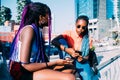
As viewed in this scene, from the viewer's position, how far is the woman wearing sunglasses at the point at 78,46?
3232mm

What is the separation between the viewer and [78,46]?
349cm

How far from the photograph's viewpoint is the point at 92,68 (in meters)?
3.51

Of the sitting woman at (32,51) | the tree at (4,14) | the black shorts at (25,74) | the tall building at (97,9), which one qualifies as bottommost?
the black shorts at (25,74)

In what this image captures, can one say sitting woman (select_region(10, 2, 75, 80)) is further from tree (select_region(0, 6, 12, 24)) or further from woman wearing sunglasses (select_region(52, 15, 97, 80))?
tree (select_region(0, 6, 12, 24))

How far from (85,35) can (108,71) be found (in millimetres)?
1006

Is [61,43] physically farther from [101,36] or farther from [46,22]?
[101,36]

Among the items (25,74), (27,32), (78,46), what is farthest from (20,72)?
(78,46)

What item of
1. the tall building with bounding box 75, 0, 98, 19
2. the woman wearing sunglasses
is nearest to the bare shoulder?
the woman wearing sunglasses

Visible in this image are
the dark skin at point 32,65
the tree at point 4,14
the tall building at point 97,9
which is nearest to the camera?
the dark skin at point 32,65

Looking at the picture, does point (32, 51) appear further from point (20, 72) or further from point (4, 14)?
point (4, 14)

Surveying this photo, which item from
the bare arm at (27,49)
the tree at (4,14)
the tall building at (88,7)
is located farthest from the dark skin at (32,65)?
the tall building at (88,7)

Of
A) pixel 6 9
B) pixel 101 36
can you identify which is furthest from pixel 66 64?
pixel 101 36

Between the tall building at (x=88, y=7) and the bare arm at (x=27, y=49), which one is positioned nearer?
the bare arm at (x=27, y=49)

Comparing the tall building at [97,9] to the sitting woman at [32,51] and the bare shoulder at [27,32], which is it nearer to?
the sitting woman at [32,51]
